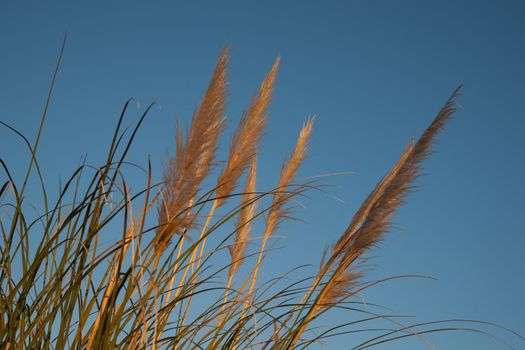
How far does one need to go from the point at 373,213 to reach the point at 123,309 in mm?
972

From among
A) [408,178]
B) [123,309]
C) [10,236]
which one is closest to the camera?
[123,309]

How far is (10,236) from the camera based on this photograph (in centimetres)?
246

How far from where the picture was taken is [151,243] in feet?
8.35

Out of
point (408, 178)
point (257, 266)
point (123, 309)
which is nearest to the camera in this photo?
point (123, 309)

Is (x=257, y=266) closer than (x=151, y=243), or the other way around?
(x=151, y=243)

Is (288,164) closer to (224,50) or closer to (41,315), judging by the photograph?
(224,50)

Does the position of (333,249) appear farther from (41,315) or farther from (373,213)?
(41,315)

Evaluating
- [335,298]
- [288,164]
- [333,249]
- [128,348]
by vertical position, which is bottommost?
[128,348]

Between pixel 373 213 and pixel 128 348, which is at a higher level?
pixel 373 213

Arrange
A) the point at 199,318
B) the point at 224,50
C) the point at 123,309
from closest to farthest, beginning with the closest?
the point at 123,309 < the point at 199,318 < the point at 224,50

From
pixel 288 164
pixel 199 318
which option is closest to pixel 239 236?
pixel 288 164

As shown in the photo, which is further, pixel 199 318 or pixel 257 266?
pixel 257 266

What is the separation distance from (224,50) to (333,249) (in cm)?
108

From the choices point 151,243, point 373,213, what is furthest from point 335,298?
point 151,243
